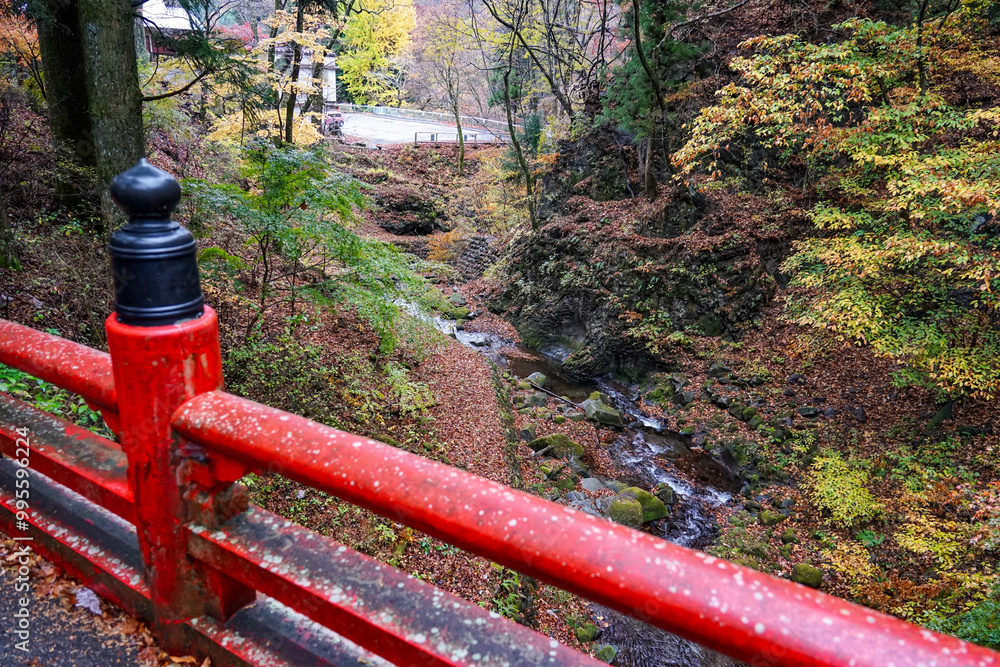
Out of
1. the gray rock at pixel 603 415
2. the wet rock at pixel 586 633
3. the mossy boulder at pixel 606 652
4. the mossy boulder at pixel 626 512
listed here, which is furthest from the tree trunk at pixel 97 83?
the gray rock at pixel 603 415

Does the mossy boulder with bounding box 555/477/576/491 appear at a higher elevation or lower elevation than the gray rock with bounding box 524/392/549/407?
lower

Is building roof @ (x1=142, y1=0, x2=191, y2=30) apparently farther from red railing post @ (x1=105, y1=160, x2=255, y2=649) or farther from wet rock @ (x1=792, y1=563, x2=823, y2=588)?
Result: wet rock @ (x1=792, y1=563, x2=823, y2=588)

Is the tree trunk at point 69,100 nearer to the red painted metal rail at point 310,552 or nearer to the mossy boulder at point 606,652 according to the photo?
the red painted metal rail at point 310,552

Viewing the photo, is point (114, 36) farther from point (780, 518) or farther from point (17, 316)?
point (780, 518)

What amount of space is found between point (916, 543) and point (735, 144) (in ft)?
32.6

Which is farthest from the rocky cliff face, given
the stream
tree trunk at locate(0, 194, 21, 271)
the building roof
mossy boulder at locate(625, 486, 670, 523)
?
the building roof

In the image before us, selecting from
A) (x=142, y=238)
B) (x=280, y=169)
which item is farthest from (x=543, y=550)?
(x=280, y=169)

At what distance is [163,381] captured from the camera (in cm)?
136

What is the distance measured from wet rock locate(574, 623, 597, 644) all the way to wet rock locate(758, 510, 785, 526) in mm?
3452

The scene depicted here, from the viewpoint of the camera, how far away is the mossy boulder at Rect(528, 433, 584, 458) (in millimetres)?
9219

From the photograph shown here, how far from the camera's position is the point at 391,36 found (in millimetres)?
28922

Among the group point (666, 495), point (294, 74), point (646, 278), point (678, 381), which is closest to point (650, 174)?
point (646, 278)

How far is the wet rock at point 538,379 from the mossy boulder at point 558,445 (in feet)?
9.88

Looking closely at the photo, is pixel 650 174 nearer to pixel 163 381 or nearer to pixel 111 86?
pixel 111 86
